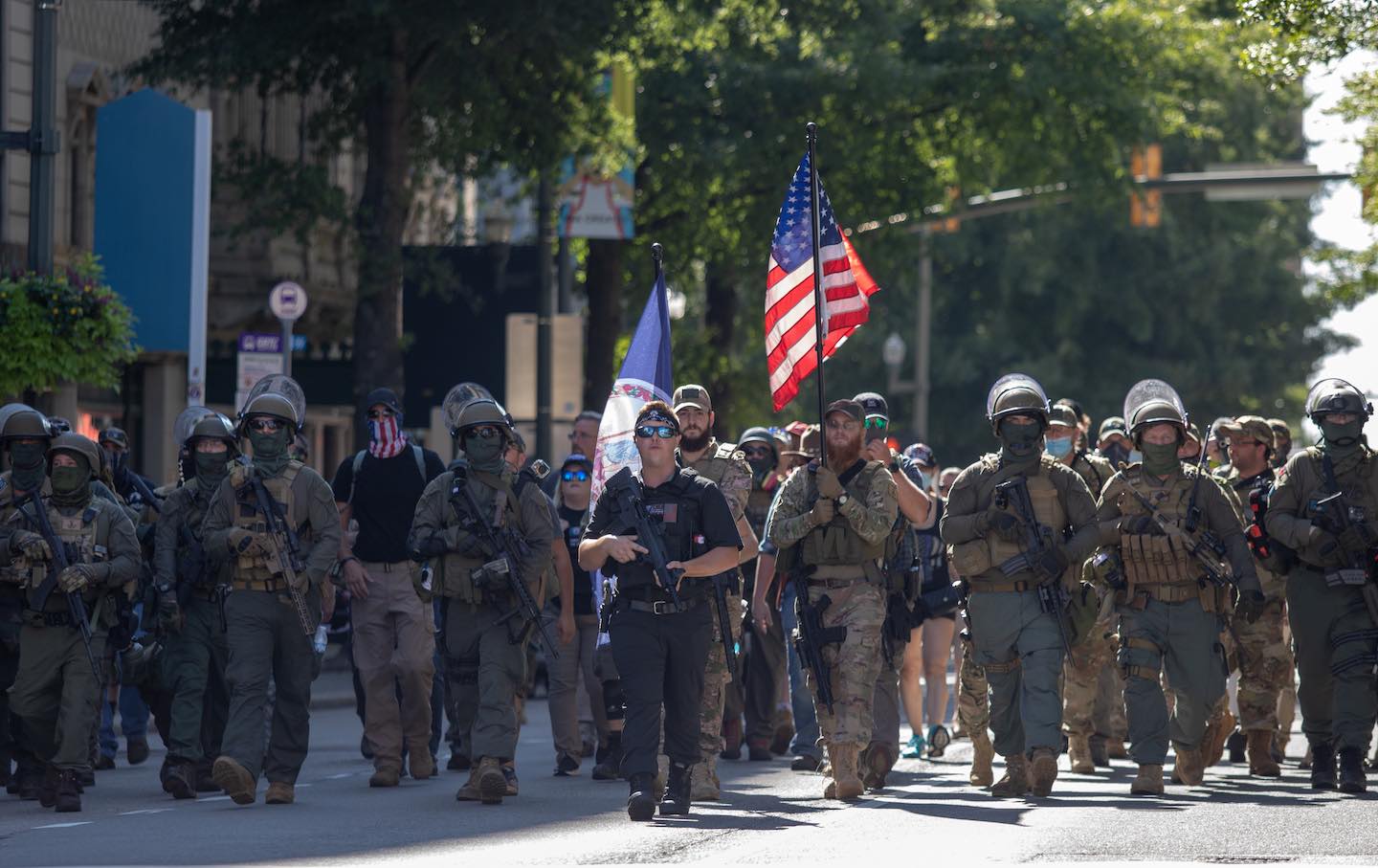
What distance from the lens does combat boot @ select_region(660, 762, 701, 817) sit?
11.5 metres

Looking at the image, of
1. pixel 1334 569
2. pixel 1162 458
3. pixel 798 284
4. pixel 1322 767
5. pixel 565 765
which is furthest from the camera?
pixel 565 765

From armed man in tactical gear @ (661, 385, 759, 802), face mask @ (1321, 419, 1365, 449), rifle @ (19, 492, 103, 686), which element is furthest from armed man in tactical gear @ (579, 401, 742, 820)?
face mask @ (1321, 419, 1365, 449)

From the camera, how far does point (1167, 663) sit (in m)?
12.9

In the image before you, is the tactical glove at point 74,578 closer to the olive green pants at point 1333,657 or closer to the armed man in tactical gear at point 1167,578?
the armed man in tactical gear at point 1167,578

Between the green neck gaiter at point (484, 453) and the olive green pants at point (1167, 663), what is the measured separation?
3.29 m

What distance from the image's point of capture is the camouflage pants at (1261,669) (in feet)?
45.7

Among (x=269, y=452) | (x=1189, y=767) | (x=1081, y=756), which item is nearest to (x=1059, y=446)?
(x=1081, y=756)

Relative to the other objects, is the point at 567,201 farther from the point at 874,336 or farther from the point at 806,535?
the point at 874,336

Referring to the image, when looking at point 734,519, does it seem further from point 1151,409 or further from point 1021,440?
point 1151,409

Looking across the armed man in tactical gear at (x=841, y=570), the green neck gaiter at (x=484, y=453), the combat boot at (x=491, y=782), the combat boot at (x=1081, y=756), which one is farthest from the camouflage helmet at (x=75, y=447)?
the combat boot at (x=1081, y=756)

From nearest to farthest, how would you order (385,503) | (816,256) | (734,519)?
(734,519), (385,503), (816,256)

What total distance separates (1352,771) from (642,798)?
383cm

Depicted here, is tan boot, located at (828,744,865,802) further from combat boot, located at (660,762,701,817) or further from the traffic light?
the traffic light

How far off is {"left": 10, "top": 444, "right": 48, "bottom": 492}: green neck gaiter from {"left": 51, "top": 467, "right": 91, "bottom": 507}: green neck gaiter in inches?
5.0
